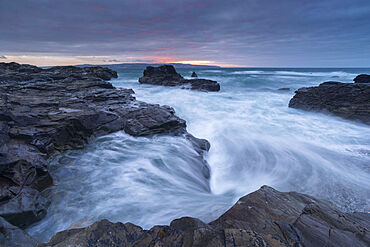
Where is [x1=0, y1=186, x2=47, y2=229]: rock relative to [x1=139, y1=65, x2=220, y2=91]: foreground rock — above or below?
below

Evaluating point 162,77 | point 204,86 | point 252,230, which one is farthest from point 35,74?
point 252,230

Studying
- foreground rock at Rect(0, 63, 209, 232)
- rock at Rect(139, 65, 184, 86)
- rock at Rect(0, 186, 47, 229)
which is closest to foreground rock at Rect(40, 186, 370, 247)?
rock at Rect(0, 186, 47, 229)

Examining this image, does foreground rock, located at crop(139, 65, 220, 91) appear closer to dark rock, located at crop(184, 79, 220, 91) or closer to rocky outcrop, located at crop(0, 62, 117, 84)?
dark rock, located at crop(184, 79, 220, 91)

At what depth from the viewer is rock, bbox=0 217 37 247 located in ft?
8.15

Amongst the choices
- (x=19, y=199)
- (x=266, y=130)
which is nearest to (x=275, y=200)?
(x=19, y=199)

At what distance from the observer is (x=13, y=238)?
101 inches

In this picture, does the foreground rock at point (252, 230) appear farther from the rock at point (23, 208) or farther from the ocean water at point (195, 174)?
the rock at point (23, 208)

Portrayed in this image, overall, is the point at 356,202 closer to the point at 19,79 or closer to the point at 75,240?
the point at 75,240

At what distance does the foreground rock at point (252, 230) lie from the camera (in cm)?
214

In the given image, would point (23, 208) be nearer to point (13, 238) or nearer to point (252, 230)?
→ point (13, 238)

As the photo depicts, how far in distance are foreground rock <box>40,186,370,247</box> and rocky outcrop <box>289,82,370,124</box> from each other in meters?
11.3

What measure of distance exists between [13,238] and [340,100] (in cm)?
1695

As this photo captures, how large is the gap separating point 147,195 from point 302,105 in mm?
14924

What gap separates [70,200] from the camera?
13.5 feet
